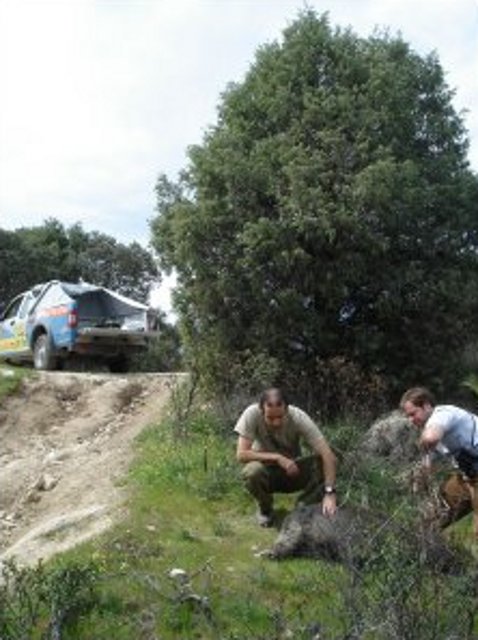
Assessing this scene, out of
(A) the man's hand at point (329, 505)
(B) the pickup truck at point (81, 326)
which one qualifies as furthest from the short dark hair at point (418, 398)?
(B) the pickup truck at point (81, 326)

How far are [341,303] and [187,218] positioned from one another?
2.47 meters

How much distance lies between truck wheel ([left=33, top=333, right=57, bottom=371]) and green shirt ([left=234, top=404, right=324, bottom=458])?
366 inches

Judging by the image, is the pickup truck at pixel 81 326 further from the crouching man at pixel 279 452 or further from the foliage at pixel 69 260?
the foliage at pixel 69 260

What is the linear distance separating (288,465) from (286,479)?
0.43 meters

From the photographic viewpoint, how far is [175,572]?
6.84 metres

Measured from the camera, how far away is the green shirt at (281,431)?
7.89 metres

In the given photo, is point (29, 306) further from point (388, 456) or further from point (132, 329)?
point (388, 456)

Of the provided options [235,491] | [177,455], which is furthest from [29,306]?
[235,491]

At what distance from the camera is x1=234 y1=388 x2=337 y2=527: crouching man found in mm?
7738

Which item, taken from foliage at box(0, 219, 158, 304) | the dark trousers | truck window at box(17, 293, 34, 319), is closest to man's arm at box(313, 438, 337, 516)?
the dark trousers

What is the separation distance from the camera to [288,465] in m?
7.66

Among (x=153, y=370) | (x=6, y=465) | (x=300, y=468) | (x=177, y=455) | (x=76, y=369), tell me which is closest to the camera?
(x=300, y=468)

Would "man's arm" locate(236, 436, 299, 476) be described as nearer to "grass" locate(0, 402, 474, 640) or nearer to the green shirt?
the green shirt

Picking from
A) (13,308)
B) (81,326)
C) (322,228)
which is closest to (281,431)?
(322,228)
